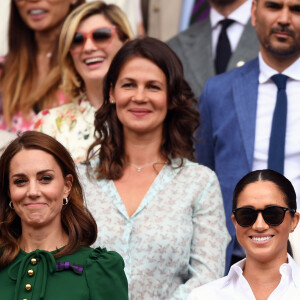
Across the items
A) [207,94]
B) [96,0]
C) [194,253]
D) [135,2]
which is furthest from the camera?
[135,2]

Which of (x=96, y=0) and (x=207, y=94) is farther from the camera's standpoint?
(x=96, y=0)

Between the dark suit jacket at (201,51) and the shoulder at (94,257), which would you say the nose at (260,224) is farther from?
the dark suit jacket at (201,51)

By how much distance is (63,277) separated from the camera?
5184 millimetres

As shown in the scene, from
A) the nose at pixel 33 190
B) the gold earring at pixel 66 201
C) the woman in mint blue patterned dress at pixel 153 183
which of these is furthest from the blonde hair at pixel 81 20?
the nose at pixel 33 190

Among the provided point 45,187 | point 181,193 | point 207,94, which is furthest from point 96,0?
point 45,187

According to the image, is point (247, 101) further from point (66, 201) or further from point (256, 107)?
point (66, 201)

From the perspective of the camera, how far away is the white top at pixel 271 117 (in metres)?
6.43

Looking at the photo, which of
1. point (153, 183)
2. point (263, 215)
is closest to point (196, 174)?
point (153, 183)

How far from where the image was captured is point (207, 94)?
22.5 ft

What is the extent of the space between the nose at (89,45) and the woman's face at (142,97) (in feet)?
2.71

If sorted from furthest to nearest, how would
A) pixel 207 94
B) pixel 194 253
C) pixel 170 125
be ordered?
pixel 207 94, pixel 170 125, pixel 194 253

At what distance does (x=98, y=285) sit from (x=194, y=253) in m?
0.82

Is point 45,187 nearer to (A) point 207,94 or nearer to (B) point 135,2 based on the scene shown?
(A) point 207,94

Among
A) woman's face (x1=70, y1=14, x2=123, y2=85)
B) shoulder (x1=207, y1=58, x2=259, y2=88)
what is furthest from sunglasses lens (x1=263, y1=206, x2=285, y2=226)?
woman's face (x1=70, y1=14, x2=123, y2=85)
